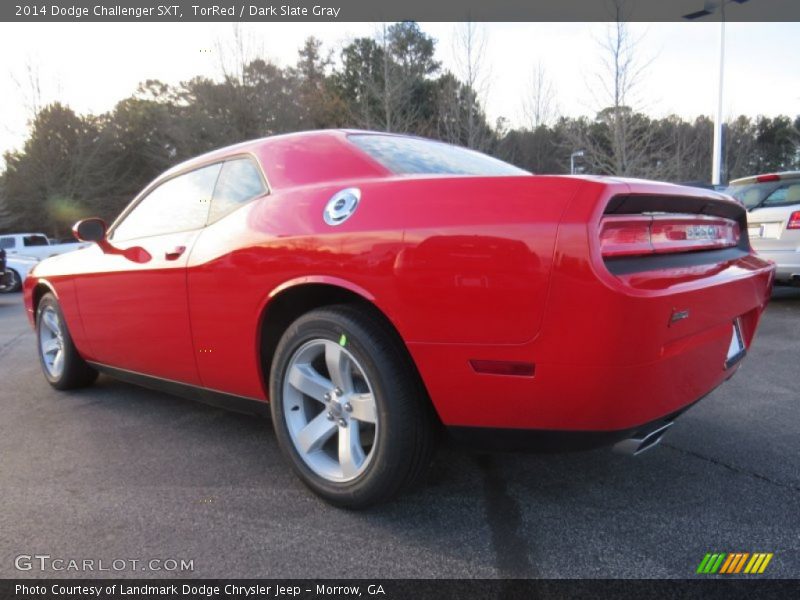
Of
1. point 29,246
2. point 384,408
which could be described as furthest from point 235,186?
point 29,246

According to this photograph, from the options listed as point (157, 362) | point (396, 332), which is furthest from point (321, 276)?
point (157, 362)

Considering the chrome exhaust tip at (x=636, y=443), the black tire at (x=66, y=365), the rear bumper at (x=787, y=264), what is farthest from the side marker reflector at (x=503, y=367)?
the rear bumper at (x=787, y=264)

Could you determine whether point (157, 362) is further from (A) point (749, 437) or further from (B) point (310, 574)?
(A) point (749, 437)

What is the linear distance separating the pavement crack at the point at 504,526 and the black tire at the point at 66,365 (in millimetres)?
2959

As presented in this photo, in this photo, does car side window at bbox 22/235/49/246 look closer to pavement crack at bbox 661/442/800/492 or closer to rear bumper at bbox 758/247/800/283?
rear bumper at bbox 758/247/800/283

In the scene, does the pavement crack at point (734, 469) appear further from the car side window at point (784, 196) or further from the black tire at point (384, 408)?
the car side window at point (784, 196)

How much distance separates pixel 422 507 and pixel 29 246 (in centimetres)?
1887

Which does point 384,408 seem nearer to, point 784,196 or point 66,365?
point 66,365

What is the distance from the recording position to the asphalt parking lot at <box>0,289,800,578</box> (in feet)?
6.07

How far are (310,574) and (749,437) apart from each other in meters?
2.26

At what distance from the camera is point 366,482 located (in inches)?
80.1

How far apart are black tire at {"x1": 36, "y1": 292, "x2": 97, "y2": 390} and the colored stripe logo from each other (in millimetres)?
3821

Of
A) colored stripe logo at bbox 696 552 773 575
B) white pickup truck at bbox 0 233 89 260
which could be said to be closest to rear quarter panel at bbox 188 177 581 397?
colored stripe logo at bbox 696 552 773 575

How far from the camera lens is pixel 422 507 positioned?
218 cm
